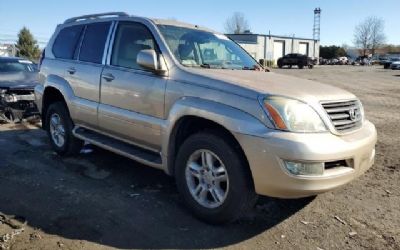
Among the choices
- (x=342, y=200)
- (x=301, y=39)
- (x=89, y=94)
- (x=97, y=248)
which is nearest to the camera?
(x=97, y=248)

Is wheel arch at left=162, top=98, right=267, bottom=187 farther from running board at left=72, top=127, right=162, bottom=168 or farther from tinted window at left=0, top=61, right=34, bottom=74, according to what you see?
tinted window at left=0, top=61, right=34, bottom=74

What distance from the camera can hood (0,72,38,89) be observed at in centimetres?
907

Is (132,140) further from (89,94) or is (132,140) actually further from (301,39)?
(301,39)

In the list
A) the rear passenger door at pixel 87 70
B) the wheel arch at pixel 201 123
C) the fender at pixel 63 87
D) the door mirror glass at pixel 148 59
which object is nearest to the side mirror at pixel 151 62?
the door mirror glass at pixel 148 59

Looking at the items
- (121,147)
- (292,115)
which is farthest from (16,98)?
(292,115)

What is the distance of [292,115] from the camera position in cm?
A: 361

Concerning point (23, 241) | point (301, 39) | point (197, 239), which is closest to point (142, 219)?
point (197, 239)

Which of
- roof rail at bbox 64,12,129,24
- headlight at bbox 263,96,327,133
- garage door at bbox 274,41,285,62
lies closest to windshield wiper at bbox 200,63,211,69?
headlight at bbox 263,96,327,133

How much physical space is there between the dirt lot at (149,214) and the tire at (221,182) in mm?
157

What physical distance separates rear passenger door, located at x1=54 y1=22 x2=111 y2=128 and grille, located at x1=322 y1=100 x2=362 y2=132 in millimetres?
2879

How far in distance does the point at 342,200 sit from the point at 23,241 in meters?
3.27

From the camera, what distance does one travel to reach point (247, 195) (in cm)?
378

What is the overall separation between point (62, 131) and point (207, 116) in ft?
10.5

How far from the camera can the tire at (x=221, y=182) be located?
376 centimetres
